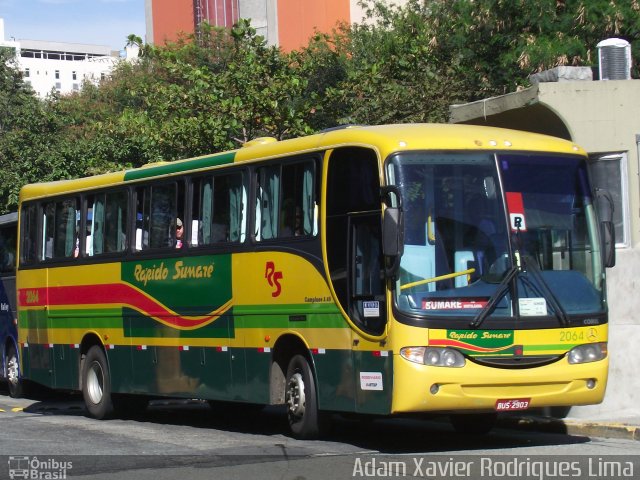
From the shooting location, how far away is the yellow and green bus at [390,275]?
11148 millimetres

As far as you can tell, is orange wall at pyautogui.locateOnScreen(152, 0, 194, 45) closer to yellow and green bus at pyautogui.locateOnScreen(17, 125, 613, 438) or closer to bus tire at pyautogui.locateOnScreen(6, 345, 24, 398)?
bus tire at pyautogui.locateOnScreen(6, 345, 24, 398)

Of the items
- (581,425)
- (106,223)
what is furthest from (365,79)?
(581,425)

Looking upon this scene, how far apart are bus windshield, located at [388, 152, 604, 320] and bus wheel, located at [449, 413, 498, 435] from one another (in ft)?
6.93

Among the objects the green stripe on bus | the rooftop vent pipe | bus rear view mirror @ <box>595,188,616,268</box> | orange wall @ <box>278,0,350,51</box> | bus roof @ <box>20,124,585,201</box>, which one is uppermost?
orange wall @ <box>278,0,350,51</box>

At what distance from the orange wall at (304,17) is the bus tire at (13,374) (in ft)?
141

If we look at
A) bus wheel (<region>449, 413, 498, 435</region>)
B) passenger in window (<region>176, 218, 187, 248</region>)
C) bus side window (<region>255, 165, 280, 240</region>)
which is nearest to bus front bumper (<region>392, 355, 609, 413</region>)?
bus wheel (<region>449, 413, 498, 435</region>)

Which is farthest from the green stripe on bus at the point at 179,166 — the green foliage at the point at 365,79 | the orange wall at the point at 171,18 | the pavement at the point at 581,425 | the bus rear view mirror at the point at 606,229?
the orange wall at the point at 171,18

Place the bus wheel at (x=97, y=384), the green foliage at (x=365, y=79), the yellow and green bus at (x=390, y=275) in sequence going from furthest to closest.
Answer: the green foliage at (x=365, y=79) < the bus wheel at (x=97, y=384) < the yellow and green bus at (x=390, y=275)

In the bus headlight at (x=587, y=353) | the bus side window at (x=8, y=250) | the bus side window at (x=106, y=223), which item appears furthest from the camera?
the bus side window at (x=8, y=250)

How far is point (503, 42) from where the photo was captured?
2803 cm

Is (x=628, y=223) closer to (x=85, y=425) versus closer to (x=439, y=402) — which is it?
(x=439, y=402)

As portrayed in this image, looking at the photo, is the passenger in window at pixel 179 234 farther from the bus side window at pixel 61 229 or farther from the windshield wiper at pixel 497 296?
the windshield wiper at pixel 497 296

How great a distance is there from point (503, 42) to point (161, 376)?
605 inches

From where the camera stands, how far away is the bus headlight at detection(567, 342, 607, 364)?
11578mm
